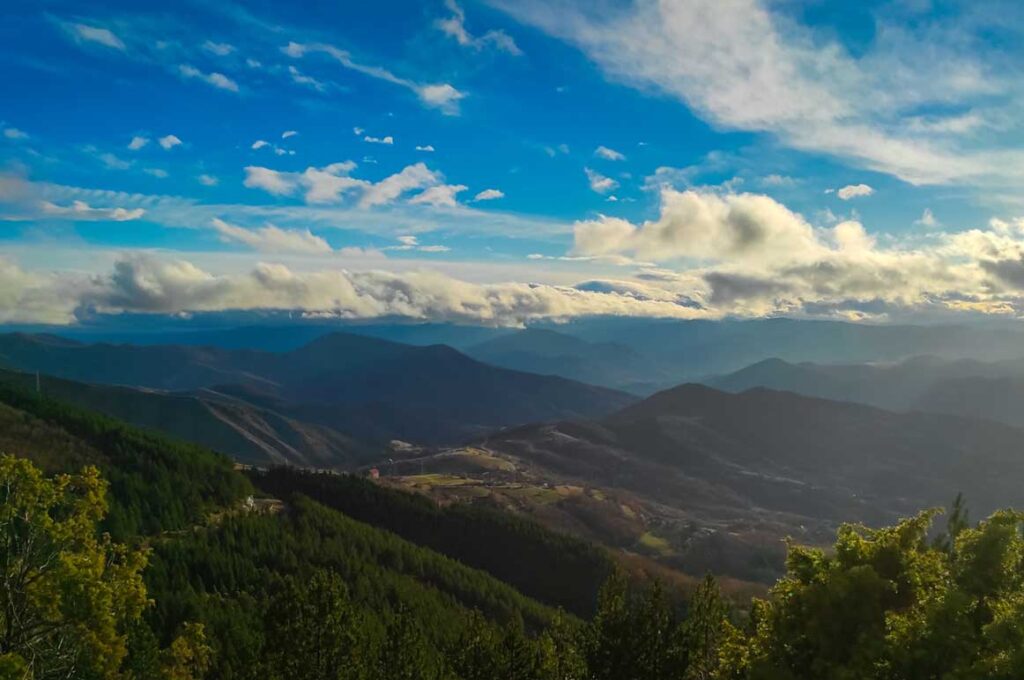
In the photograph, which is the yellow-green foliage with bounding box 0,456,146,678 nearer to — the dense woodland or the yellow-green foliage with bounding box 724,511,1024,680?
the dense woodland

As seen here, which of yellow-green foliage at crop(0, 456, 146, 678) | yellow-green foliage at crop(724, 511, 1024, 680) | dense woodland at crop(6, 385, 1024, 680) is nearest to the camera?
yellow-green foliage at crop(724, 511, 1024, 680)

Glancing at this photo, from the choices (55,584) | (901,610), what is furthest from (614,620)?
(55,584)

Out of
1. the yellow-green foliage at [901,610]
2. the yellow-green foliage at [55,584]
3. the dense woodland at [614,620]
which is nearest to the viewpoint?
the yellow-green foliage at [901,610]

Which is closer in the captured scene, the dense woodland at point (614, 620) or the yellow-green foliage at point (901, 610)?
the yellow-green foliage at point (901, 610)

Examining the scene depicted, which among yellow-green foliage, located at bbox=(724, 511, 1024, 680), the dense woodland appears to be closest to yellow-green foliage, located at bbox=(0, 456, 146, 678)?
the dense woodland

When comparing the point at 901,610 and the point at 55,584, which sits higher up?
the point at 55,584

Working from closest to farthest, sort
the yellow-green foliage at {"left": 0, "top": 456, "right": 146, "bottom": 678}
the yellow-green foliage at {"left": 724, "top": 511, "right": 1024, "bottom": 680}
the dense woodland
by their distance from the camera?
→ the yellow-green foliage at {"left": 724, "top": 511, "right": 1024, "bottom": 680}
the dense woodland
the yellow-green foliage at {"left": 0, "top": 456, "right": 146, "bottom": 678}

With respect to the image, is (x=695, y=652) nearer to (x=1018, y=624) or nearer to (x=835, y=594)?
(x=835, y=594)

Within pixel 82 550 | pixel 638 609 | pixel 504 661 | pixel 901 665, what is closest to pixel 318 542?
pixel 504 661

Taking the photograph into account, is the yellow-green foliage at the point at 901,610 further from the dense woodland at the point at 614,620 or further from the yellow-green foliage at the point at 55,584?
the yellow-green foliage at the point at 55,584

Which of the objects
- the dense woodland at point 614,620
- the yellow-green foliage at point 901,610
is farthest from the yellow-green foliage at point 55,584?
the yellow-green foliage at point 901,610

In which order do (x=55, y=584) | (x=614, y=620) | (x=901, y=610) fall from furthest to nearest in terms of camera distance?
(x=614, y=620) < (x=901, y=610) < (x=55, y=584)

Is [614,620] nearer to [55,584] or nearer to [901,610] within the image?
[901,610]

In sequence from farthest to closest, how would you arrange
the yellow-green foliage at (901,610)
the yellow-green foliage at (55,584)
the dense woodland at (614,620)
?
1. the yellow-green foliage at (55,584)
2. the dense woodland at (614,620)
3. the yellow-green foliage at (901,610)
